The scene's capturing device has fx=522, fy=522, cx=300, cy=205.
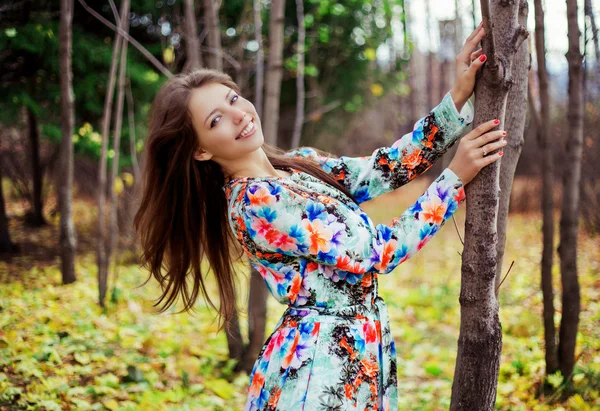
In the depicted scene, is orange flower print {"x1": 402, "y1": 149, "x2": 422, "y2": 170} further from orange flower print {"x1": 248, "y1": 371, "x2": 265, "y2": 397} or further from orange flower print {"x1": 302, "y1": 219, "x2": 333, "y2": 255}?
orange flower print {"x1": 248, "y1": 371, "x2": 265, "y2": 397}

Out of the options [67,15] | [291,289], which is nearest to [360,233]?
[291,289]

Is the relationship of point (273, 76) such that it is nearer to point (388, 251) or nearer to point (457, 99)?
point (457, 99)

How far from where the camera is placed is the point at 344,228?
1.54 m

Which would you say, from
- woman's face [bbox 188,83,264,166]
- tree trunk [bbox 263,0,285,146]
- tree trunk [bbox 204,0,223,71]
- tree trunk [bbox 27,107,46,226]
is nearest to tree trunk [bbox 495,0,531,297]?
woman's face [bbox 188,83,264,166]

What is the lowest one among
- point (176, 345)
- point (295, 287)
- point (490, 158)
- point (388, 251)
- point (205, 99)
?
point (176, 345)

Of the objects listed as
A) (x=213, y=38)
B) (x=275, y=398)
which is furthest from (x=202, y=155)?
(x=213, y=38)

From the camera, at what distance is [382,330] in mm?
1694

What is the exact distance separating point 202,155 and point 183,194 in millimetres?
184

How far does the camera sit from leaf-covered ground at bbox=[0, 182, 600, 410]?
2881mm

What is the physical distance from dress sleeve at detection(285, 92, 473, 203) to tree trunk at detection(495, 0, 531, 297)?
130 millimetres

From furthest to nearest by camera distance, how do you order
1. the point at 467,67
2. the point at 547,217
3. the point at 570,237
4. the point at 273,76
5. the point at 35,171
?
the point at 35,171
the point at 273,76
the point at 547,217
the point at 570,237
the point at 467,67

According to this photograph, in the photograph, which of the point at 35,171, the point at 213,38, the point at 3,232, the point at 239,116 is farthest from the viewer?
the point at 35,171

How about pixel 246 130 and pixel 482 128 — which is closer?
pixel 482 128

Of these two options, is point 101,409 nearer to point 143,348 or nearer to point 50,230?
point 143,348
